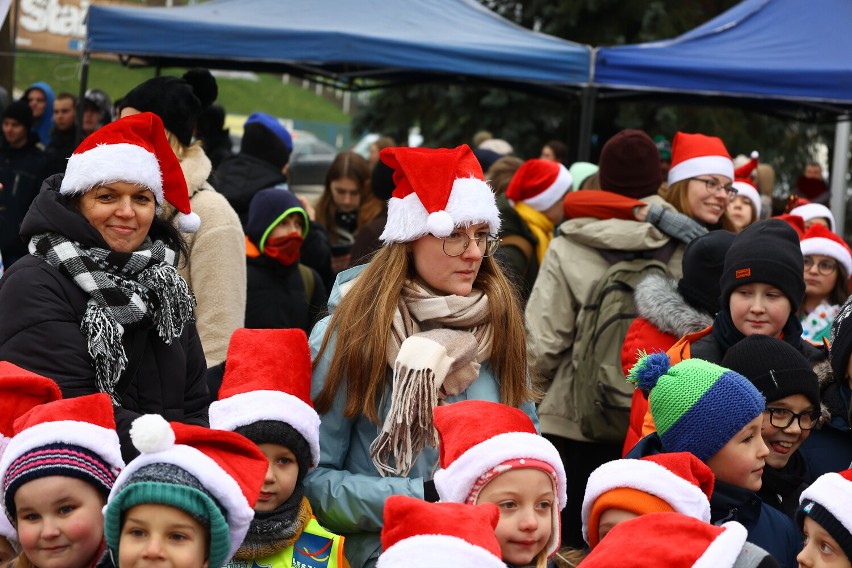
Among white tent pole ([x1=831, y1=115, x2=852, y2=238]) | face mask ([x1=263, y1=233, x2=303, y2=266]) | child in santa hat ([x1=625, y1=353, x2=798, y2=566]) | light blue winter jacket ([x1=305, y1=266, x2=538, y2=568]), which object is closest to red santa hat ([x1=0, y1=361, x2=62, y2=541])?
light blue winter jacket ([x1=305, y1=266, x2=538, y2=568])

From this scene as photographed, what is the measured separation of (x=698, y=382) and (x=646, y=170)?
250 centimetres

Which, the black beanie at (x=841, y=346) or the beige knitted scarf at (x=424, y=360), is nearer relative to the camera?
the beige knitted scarf at (x=424, y=360)

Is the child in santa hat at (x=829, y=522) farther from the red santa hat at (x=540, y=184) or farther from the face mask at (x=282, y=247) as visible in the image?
the red santa hat at (x=540, y=184)

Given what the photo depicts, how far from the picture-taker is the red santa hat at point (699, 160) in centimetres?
621

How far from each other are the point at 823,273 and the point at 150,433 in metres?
4.49

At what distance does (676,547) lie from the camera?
2.61m

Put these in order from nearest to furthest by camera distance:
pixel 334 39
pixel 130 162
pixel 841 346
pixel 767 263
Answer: pixel 130 162 → pixel 841 346 → pixel 767 263 → pixel 334 39

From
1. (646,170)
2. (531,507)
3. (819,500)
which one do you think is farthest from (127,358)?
(646,170)

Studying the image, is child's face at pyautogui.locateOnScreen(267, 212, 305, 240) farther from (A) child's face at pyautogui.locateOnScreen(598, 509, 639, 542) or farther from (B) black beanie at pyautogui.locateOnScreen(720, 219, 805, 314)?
(A) child's face at pyautogui.locateOnScreen(598, 509, 639, 542)

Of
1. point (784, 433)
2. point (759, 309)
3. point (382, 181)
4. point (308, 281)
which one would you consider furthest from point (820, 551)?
point (382, 181)

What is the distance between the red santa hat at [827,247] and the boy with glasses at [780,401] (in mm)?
2203

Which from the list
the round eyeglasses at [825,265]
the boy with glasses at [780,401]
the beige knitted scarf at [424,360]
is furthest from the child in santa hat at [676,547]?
the round eyeglasses at [825,265]

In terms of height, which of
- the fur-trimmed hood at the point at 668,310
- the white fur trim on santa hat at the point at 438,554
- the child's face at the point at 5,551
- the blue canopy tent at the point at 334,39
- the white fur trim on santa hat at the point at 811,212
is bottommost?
the child's face at the point at 5,551

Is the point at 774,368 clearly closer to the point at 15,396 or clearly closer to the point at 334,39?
the point at 15,396
